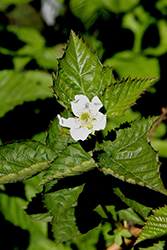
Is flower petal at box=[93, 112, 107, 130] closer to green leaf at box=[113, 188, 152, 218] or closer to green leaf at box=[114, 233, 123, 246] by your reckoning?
green leaf at box=[113, 188, 152, 218]

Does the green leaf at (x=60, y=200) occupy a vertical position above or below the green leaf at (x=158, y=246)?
above

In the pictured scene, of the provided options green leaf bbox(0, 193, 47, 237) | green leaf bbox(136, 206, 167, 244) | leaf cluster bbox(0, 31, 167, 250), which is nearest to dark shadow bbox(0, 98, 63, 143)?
green leaf bbox(0, 193, 47, 237)

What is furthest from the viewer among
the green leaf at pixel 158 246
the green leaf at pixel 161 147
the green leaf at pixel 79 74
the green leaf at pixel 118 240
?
the green leaf at pixel 161 147

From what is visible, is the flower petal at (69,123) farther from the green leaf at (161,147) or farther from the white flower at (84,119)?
the green leaf at (161,147)

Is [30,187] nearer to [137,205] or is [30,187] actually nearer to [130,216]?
[130,216]

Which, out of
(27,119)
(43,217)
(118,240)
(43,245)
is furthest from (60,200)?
(27,119)

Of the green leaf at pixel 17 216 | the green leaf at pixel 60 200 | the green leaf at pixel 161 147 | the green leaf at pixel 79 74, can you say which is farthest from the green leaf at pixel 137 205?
the green leaf at pixel 17 216

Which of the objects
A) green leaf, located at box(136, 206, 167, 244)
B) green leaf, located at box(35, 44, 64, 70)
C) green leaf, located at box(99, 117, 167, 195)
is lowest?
green leaf, located at box(136, 206, 167, 244)
